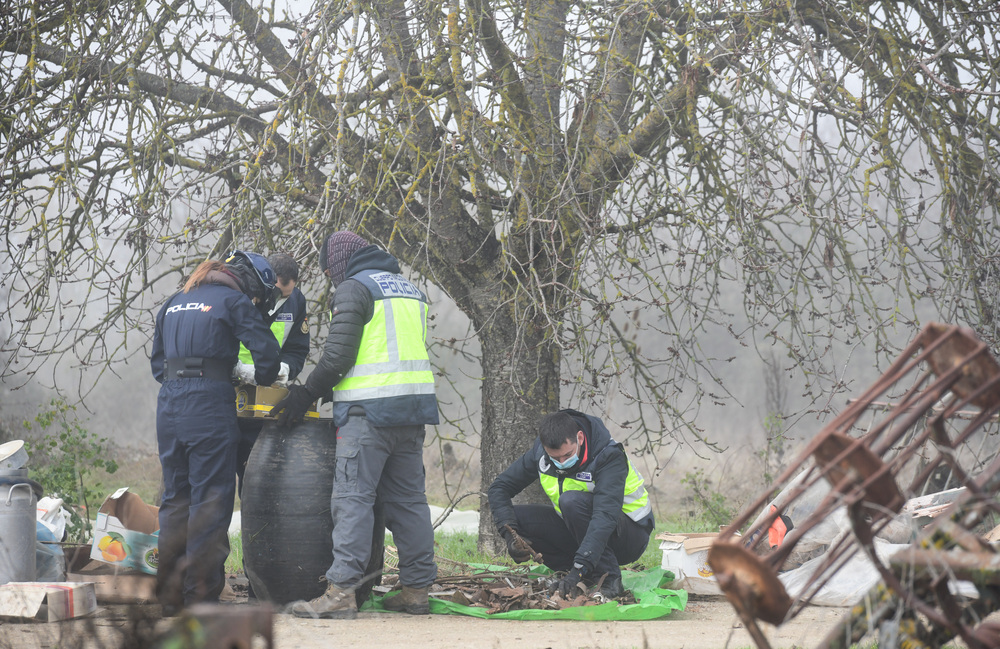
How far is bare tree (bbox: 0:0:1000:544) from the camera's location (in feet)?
16.9

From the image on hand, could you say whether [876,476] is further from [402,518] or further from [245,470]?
[245,470]

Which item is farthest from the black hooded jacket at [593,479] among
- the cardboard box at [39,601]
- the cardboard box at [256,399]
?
the cardboard box at [39,601]

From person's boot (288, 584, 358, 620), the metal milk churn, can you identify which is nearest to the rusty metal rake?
person's boot (288, 584, 358, 620)

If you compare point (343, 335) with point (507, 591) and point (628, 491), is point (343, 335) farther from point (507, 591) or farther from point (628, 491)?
point (628, 491)

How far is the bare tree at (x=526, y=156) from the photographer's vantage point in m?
5.14

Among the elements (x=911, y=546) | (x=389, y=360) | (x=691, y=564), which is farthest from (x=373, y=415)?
(x=911, y=546)

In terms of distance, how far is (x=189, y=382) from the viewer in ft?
14.4

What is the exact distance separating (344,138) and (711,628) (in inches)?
139

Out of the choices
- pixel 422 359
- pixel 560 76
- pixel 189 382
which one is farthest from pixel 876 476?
pixel 560 76

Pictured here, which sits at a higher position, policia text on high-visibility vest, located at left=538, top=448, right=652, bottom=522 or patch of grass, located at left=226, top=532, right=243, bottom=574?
policia text on high-visibility vest, located at left=538, top=448, right=652, bottom=522

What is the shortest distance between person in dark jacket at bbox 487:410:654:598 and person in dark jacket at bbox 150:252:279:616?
1435 mm

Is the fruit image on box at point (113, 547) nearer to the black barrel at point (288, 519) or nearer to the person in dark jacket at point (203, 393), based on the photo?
the person in dark jacket at point (203, 393)

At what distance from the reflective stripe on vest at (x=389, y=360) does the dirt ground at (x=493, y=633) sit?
3.45ft

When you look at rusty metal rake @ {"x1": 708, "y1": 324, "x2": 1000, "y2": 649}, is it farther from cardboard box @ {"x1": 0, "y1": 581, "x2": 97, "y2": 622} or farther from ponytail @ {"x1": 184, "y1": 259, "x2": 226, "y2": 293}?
A: ponytail @ {"x1": 184, "y1": 259, "x2": 226, "y2": 293}
